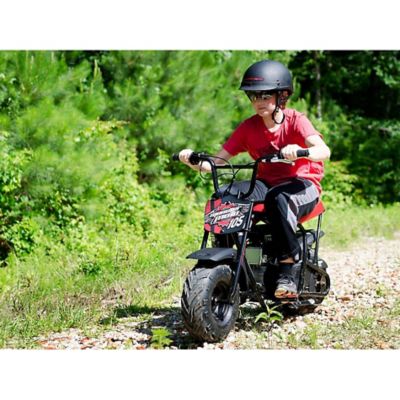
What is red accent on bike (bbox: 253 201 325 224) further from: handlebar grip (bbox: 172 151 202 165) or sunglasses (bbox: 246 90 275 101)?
sunglasses (bbox: 246 90 275 101)

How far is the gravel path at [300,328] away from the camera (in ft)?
15.5

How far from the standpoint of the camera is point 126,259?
7168 mm

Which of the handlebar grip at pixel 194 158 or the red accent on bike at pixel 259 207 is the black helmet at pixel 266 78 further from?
the red accent on bike at pixel 259 207

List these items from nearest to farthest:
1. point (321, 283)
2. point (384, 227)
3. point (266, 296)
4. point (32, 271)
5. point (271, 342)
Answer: point (271, 342)
point (266, 296)
point (321, 283)
point (32, 271)
point (384, 227)

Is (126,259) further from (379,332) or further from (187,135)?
(187,135)

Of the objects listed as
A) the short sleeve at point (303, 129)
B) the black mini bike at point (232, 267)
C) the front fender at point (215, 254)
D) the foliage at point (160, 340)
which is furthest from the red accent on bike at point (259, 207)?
the foliage at point (160, 340)

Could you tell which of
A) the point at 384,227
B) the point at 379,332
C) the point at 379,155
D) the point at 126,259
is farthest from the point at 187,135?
the point at 379,332

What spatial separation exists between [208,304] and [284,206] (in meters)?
0.97

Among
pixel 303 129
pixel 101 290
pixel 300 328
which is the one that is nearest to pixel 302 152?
pixel 303 129

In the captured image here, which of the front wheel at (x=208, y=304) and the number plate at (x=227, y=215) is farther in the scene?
the number plate at (x=227, y=215)

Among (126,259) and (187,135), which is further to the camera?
(187,135)

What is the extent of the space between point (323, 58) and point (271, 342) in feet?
43.7

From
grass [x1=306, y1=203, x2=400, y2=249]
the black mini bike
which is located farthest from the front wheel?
grass [x1=306, y1=203, x2=400, y2=249]

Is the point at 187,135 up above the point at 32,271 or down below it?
above
